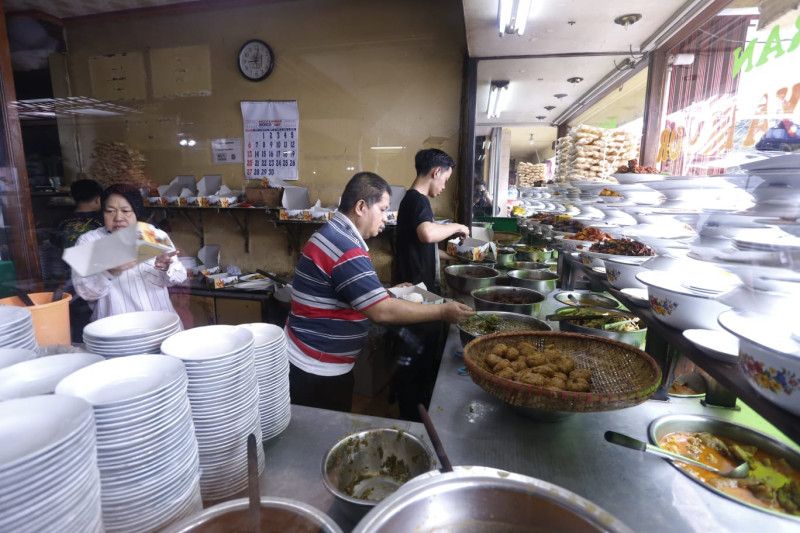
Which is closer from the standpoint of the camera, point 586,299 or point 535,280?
point 586,299

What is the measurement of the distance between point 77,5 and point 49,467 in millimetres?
6636

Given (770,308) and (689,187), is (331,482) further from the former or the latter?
(689,187)

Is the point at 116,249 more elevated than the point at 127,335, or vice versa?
the point at 116,249

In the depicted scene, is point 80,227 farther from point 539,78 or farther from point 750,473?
point 539,78

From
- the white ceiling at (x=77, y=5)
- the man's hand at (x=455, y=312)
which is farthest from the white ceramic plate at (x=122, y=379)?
the white ceiling at (x=77, y=5)

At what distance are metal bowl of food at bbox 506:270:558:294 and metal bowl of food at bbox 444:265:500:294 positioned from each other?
0.14m

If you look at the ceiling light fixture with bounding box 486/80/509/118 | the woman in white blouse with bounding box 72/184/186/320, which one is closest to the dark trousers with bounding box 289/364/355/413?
the woman in white blouse with bounding box 72/184/186/320

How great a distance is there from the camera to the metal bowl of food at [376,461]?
1.21m

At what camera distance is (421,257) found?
3654 mm

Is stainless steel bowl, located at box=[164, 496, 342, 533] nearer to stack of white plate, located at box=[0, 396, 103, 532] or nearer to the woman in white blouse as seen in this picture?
stack of white plate, located at box=[0, 396, 103, 532]

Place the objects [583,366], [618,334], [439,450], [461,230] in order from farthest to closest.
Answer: [461,230] → [618,334] → [583,366] → [439,450]

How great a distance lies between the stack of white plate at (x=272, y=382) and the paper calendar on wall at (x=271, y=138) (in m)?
4.03

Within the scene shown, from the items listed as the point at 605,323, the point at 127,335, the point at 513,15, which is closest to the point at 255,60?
the point at 513,15

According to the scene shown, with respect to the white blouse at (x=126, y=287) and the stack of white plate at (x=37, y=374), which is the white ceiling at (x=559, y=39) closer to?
the white blouse at (x=126, y=287)
